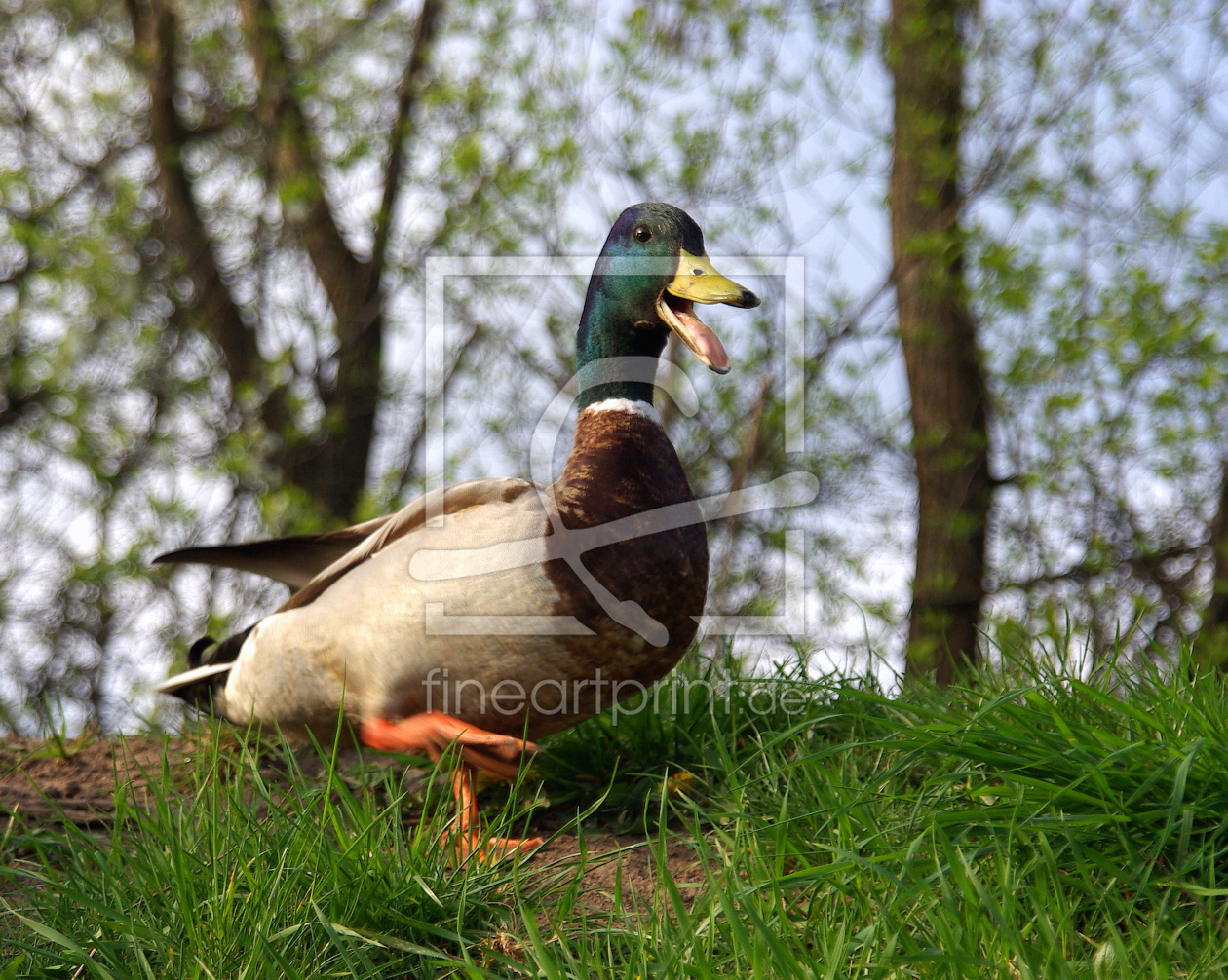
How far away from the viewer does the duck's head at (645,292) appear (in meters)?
2.45

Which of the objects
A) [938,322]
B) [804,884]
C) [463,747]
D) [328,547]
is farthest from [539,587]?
[938,322]

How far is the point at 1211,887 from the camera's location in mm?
1719

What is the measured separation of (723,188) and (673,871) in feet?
14.3

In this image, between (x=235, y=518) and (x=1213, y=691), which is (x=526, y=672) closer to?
(x=1213, y=691)

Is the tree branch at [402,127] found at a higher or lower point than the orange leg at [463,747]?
higher

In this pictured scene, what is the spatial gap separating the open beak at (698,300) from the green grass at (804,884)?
0.78 meters

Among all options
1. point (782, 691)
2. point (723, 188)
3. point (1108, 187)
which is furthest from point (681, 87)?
point (782, 691)

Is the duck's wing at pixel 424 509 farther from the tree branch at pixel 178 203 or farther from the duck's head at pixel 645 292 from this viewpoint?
the tree branch at pixel 178 203

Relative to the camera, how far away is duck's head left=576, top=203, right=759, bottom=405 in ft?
8.04

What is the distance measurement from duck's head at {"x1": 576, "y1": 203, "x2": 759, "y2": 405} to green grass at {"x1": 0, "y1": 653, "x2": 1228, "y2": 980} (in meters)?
0.92

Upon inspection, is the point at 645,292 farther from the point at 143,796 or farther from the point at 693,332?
the point at 143,796

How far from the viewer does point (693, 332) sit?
2420 millimetres

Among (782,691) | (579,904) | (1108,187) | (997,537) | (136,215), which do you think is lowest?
(579,904)

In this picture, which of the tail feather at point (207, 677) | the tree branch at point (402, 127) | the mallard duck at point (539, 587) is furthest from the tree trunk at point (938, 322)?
the tail feather at point (207, 677)
